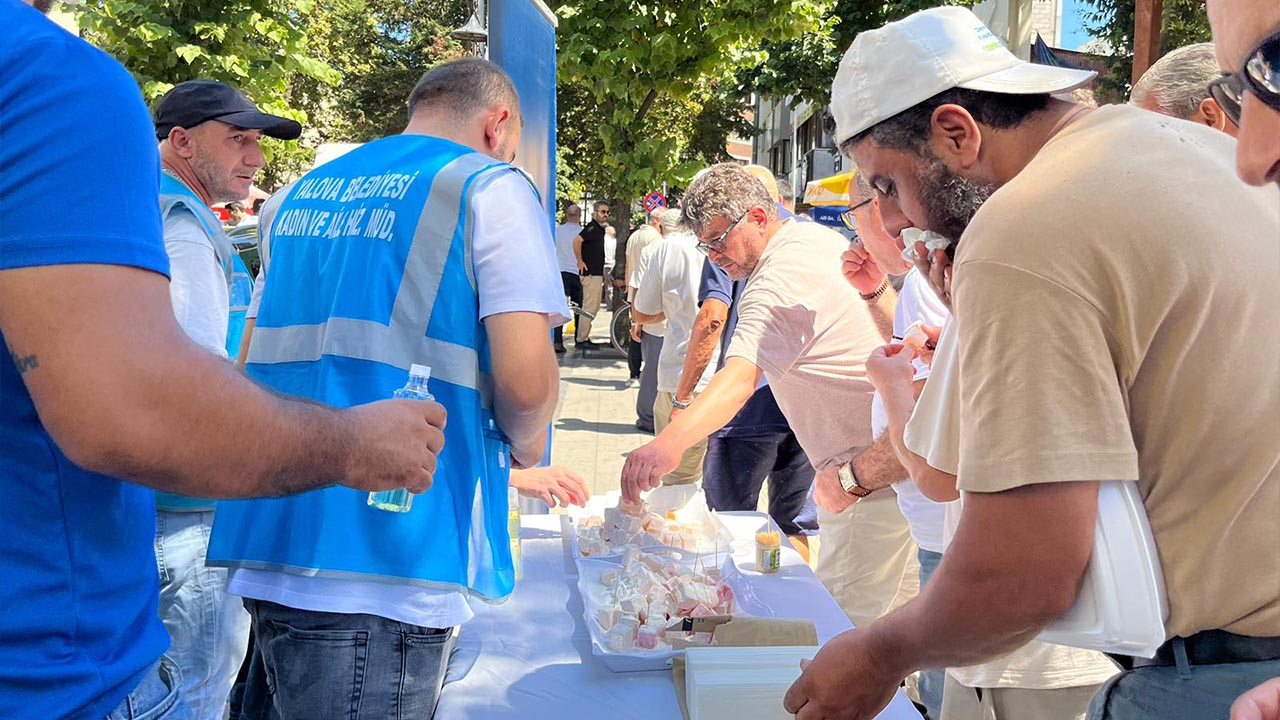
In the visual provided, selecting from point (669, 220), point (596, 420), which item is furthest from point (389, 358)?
point (596, 420)

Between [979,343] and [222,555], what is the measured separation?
140 cm

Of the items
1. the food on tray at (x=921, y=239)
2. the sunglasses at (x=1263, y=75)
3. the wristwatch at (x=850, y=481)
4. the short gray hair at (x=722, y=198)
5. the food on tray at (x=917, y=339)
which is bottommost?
the wristwatch at (x=850, y=481)

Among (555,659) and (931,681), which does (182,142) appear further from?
(931,681)

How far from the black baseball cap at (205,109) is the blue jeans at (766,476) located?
2.28m

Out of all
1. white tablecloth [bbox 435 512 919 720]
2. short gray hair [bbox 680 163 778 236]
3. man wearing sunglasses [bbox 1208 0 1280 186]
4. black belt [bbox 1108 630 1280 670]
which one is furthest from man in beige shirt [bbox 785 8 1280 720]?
short gray hair [bbox 680 163 778 236]

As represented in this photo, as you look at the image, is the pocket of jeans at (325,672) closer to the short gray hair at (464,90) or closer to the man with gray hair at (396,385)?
the man with gray hair at (396,385)

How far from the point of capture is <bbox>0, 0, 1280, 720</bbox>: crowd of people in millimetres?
965

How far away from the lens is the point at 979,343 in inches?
46.7

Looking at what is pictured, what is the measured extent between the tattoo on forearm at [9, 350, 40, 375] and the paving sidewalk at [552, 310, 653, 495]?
427 cm

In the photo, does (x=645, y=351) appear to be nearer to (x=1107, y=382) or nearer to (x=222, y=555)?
(x=222, y=555)

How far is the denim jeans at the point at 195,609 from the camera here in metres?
2.47

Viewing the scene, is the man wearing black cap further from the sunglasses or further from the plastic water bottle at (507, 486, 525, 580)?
the sunglasses

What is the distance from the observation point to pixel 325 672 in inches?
69.6

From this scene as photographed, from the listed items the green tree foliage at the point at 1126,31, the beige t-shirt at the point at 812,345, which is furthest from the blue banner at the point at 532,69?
the green tree foliage at the point at 1126,31
